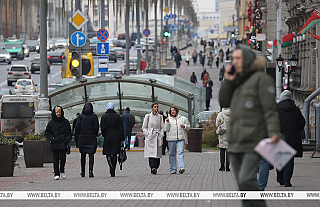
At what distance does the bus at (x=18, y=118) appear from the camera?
28188mm

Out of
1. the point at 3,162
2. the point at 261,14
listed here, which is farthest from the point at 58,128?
the point at 261,14

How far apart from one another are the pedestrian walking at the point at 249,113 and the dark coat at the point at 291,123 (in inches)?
194

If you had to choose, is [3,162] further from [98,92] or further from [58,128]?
[98,92]

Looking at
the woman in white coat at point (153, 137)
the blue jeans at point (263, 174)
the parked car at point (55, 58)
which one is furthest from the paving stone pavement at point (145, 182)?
the parked car at point (55, 58)

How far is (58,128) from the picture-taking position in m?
13.0

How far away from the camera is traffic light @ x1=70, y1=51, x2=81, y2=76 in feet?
69.5

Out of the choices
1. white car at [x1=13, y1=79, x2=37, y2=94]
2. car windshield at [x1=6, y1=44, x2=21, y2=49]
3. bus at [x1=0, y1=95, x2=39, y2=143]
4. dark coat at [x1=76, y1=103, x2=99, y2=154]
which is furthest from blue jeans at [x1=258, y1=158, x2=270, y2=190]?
car windshield at [x1=6, y1=44, x2=21, y2=49]

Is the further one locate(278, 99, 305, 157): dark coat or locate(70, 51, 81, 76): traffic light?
locate(70, 51, 81, 76): traffic light

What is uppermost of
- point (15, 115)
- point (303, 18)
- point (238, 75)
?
point (303, 18)

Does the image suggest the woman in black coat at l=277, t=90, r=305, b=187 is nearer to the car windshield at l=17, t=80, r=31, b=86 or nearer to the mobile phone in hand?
the mobile phone in hand

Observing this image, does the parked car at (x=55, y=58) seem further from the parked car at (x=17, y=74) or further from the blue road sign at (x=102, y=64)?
the blue road sign at (x=102, y=64)

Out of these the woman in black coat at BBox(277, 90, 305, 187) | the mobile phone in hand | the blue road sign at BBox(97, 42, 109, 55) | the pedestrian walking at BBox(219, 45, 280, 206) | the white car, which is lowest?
the white car

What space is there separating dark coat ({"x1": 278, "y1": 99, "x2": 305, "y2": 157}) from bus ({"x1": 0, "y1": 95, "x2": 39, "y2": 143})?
19076 millimetres

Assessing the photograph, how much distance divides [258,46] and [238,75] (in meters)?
46.1
